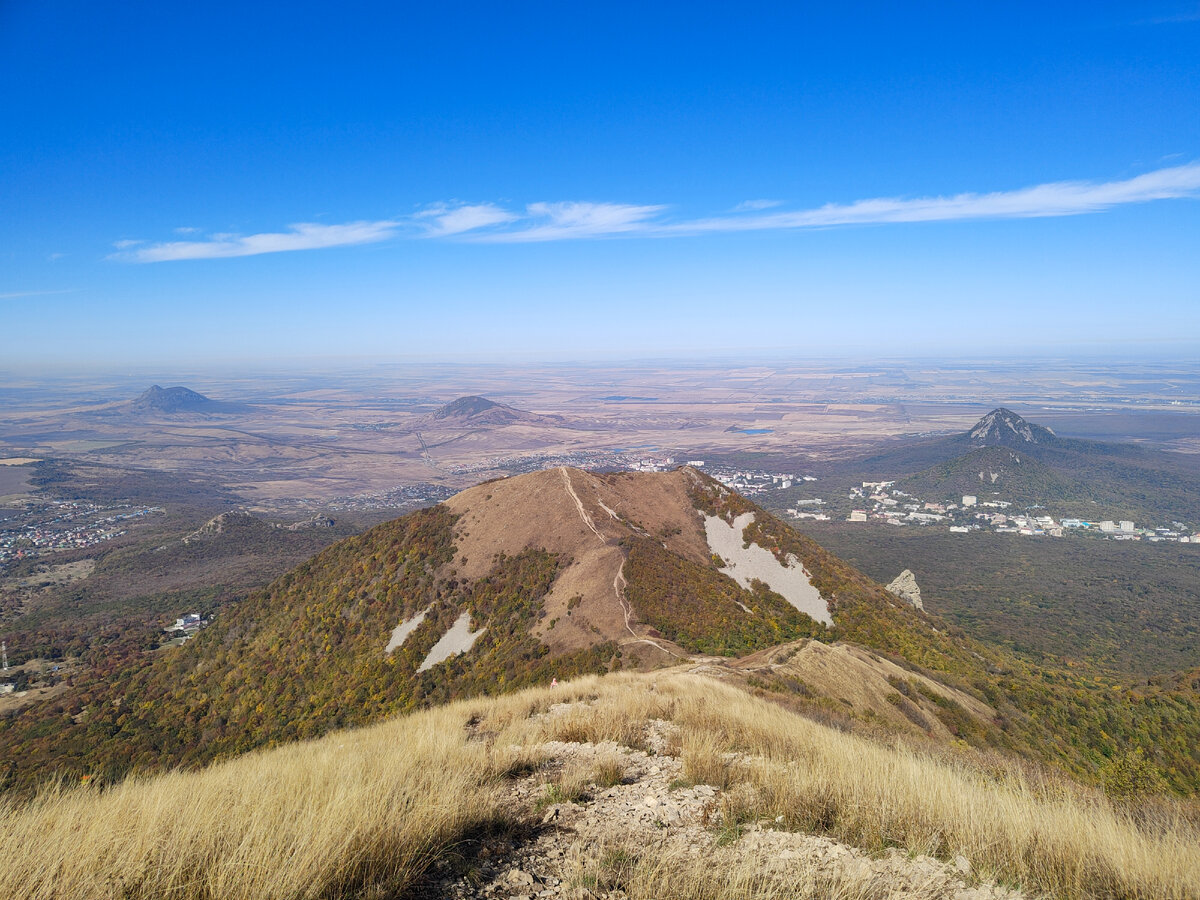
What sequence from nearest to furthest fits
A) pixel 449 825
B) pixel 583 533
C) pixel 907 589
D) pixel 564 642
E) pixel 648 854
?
pixel 648 854 → pixel 449 825 → pixel 564 642 → pixel 583 533 → pixel 907 589

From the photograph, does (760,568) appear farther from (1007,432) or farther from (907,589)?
(1007,432)

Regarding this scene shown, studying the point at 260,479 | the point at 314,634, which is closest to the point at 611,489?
the point at 314,634

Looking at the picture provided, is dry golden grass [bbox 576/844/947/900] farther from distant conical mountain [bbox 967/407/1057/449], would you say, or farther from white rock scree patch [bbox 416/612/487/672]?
distant conical mountain [bbox 967/407/1057/449]

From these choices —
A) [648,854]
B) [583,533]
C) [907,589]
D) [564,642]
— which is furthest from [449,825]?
[907,589]

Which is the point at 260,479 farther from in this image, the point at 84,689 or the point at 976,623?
the point at 976,623

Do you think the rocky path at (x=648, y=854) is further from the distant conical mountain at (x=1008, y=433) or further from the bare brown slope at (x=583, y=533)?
the distant conical mountain at (x=1008, y=433)

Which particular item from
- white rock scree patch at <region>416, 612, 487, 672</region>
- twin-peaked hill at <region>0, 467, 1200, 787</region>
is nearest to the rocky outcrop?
twin-peaked hill at <region>0, 467, 1200, 787</region>
